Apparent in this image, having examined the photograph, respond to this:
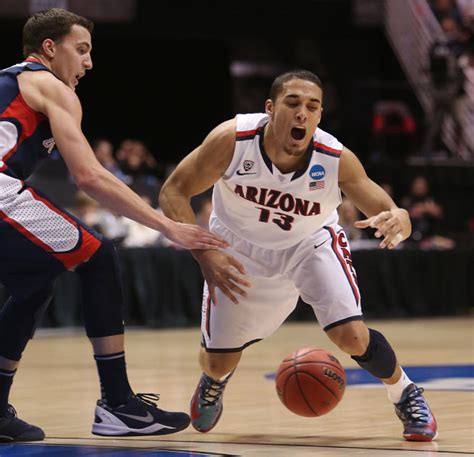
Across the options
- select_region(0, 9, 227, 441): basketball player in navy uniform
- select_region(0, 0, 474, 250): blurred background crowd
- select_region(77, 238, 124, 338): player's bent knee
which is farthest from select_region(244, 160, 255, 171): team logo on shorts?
→ select_region(0, 0, 474, 250): blurred background crowd

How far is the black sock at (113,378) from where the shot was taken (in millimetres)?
4965

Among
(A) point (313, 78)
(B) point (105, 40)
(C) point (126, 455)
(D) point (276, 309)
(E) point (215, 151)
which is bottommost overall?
(C) point (126, 455)

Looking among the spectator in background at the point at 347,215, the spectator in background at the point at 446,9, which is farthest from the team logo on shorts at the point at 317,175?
the spectator in background at the point at 446,9

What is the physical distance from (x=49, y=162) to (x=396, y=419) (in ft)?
29.5

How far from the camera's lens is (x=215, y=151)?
538cm

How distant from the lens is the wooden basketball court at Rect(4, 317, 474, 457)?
4.93 metres

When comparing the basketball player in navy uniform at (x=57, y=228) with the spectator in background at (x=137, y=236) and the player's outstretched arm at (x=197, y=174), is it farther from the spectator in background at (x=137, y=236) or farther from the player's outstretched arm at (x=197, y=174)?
the spectator in background at (x=137, y=236)

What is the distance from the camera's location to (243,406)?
661cm

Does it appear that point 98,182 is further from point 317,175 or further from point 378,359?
point 378,359

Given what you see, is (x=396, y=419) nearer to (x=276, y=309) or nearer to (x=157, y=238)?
(x=276, y=309)

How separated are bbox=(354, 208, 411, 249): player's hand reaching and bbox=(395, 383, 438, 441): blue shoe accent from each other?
761 mm

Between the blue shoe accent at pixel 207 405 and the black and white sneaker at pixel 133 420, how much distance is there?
501 millimetres

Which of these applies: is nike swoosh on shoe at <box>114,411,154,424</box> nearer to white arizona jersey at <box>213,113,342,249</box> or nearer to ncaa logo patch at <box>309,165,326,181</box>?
white arizona jersey at <box>213,113,342,249</box>

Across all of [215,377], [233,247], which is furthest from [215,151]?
[215,377]
